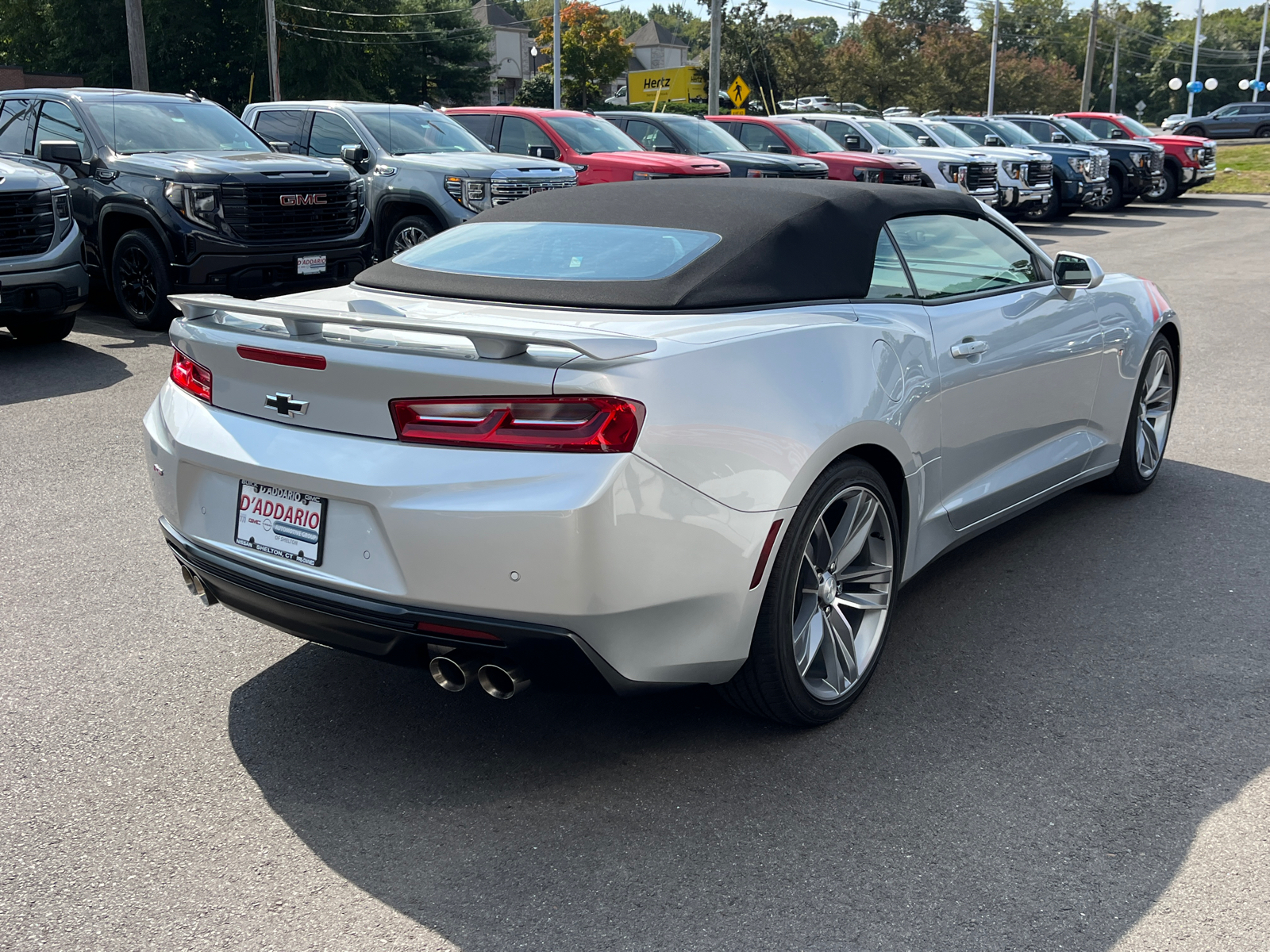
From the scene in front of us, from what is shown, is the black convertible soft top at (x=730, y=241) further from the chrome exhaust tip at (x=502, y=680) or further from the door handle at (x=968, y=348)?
the chrome exhaust tip at (x=502, y=680)

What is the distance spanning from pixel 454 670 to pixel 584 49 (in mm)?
67262

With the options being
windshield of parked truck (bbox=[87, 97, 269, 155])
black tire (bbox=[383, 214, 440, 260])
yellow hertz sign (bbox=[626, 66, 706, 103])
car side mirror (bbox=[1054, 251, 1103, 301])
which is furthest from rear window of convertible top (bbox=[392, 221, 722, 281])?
yellow hertz sign (bbox=[626, 66, 706, 103])

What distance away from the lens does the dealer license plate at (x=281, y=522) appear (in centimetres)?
306

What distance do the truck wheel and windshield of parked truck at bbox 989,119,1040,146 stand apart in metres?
15.7

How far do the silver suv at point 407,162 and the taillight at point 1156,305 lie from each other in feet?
22.5

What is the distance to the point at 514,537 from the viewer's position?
2.82 meters

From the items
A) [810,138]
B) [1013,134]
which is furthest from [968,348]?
[1013,134]

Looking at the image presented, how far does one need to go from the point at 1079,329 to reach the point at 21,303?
7.19m

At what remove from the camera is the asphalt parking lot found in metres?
2.69

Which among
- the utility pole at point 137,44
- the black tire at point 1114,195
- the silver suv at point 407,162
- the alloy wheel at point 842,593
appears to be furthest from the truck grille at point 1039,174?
the alloy wheel at point 842,593

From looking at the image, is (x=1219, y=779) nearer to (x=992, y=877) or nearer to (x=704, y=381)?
(x=992, y=877)

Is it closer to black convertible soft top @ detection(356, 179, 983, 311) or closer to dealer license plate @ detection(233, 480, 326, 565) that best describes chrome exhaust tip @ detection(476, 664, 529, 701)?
dealer license plate @ detection(233, 480, 326, 565)

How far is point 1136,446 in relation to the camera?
570 centimetres

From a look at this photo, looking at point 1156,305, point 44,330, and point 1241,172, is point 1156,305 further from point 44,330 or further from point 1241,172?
point 1241,172
